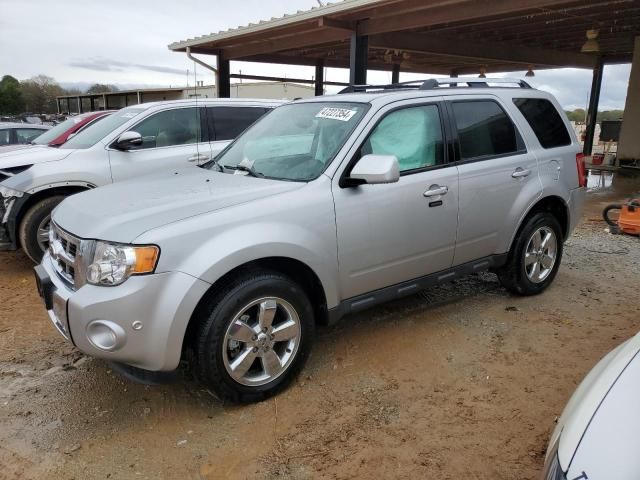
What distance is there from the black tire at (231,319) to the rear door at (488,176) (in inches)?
62.0

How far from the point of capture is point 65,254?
10.1 ft

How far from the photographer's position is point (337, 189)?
3.35 meters

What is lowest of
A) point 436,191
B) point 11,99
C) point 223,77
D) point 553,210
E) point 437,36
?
point 553,210

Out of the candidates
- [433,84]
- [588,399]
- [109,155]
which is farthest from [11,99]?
[588,399]

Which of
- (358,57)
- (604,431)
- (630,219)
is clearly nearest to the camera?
(604,431)

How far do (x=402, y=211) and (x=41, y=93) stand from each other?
6539 cm

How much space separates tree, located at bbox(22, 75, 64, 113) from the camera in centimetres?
5434

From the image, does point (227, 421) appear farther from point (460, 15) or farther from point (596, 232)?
point (460, 15)

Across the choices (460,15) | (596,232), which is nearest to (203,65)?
(460,15)

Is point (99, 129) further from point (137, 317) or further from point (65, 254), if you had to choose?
point (137, 317)

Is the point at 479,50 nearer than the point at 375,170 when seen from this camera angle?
No

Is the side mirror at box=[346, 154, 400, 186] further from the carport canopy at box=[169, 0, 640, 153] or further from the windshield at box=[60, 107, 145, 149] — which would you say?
the carport canopy at box=[169, 0, 640, 153]

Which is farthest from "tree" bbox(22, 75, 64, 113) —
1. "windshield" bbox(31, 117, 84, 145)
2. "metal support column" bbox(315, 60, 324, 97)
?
"windshield" bbox(31, 117, 84, 145)

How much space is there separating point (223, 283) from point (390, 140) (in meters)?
1.62
